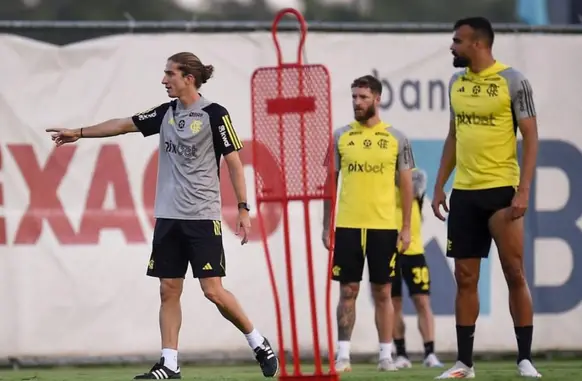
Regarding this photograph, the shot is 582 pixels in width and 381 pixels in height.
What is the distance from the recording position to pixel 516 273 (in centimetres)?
980

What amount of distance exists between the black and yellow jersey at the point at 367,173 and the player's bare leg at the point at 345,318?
0.50 metres

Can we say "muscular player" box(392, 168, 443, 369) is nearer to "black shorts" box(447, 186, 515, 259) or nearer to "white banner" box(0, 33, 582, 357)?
"white banner" box(0, 33, 582, 357)

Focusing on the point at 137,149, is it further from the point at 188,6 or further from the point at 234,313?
the point at 188,6

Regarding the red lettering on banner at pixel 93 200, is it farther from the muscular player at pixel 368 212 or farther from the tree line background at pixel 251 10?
the tree line background at pixel 251 10

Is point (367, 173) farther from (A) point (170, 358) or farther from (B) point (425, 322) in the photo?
(A) point (170, 358)

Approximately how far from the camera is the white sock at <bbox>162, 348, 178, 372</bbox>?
33.1 feet

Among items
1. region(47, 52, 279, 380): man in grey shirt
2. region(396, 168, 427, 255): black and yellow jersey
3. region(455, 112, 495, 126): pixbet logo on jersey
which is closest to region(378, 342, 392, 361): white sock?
region(396, 168, 427, 255): black and yellow jersey

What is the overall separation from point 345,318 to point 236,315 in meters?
1.91

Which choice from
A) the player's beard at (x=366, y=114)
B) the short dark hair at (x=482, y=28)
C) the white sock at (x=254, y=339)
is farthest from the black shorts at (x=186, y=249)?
the player's beard at (x=366, y=114)

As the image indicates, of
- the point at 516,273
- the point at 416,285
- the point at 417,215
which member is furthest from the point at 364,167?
the point at 516,273

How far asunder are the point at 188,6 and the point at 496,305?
18708mm

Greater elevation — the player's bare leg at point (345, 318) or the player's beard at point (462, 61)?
the player's beard at point (462, 61)

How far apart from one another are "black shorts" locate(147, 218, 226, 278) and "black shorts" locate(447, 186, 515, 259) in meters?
1.60

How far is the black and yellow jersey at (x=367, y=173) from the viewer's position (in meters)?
12.0
